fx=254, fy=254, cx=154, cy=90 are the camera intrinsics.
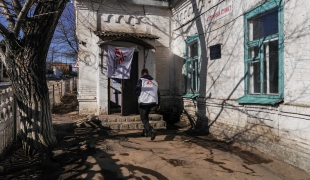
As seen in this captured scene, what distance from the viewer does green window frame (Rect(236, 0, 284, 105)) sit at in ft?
16.0

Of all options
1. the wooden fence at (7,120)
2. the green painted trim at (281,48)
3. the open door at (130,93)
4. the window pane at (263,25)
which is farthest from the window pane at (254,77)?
→ the wooden fence at (7,120)

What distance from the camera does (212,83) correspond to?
7.34m

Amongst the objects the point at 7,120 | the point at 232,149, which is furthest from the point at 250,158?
the point at 7,120

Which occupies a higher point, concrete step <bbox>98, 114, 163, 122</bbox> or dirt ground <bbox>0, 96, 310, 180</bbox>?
concrete step <bbox>98, 114, 163, 122</bbox>

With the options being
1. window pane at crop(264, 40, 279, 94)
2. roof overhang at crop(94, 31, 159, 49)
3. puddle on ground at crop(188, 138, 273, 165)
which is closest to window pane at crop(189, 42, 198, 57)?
roof overhang at crop(94, 31, 159, 49)

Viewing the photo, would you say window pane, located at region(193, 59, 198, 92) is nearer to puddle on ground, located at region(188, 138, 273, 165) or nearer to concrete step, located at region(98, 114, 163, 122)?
concrete step, located at region(98, 114, 163, 122)

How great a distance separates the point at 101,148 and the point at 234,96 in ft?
11.2

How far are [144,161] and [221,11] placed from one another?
14.8 feet

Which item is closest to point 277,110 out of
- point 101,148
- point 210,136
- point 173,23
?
point 210,136

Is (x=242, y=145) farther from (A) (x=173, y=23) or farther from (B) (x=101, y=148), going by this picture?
(A) (x=173, y=23)

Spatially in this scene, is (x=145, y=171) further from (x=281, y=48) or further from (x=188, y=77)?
(x=188, y=77)

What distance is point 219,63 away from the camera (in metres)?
6.99

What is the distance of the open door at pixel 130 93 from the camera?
28.5ft

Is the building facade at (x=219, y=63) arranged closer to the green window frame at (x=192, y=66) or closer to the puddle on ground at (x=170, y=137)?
the green window frame at (x=192, y=66)
